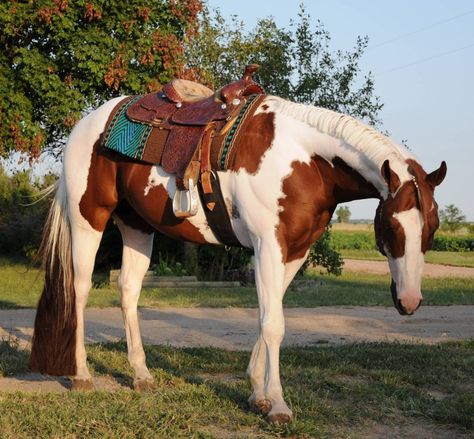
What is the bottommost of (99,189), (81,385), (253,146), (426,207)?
(81,385)

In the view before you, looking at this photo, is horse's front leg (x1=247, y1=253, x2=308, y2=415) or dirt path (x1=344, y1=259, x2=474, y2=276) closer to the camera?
horse's front leg (x1=247, y1=253, x2=308, y2=415)

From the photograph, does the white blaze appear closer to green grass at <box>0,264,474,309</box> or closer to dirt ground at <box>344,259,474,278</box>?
green grass at <box>0,264,474,309</box>

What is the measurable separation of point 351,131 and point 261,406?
1.72 meters

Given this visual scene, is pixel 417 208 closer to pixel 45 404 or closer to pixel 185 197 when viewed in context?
pixel 185 197

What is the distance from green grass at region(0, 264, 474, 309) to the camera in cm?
1137

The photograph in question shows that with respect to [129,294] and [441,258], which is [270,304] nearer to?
[129,294]

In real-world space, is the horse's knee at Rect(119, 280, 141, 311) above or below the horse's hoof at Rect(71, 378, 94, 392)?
above

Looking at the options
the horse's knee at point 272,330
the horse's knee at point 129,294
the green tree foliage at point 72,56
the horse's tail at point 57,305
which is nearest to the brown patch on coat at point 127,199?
the horse's tail at point 57,305

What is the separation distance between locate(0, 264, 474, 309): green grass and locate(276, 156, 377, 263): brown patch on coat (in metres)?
6.78

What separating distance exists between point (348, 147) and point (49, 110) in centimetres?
989

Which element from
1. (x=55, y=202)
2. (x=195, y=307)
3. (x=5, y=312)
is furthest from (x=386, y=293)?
(x=55, y=202)

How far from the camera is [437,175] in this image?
3873 mm

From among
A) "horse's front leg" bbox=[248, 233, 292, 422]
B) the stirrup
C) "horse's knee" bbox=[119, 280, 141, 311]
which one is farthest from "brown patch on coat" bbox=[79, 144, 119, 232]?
"horse's front leg" bbox=[248, 233, 292, 422]

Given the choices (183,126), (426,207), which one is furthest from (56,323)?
(426,207)
